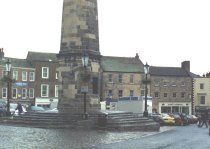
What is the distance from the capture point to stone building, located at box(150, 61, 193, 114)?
8038cm

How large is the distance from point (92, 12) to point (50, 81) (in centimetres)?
4280

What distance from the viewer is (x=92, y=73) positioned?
30.9m

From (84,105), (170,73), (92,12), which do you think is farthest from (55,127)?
(170,73)

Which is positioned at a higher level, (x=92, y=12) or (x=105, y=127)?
(x=92, y=12)

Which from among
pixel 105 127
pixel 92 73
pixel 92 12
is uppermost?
pixel 92 12

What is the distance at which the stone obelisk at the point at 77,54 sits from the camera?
30.2 meters

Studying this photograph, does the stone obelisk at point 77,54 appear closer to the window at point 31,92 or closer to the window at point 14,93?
the window at point 14,93

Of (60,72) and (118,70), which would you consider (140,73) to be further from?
(60,72)

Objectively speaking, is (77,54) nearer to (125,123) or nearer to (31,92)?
(125,123)

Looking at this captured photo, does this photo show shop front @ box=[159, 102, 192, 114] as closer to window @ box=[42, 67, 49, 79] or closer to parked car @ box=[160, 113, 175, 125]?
window @ box=[42, 67, 49, 79]

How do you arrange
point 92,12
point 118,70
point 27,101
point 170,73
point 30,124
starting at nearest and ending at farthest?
point 30,124, point 92,12, point 27,101, point 118,70, point 170,73

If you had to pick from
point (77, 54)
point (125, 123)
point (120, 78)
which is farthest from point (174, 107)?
point (125, 123)

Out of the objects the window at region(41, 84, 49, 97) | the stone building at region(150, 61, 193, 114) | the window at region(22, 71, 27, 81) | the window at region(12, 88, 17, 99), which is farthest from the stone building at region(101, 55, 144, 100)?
the window at region(12, 88, 17, 99)

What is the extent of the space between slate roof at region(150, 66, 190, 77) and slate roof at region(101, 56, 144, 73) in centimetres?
379
